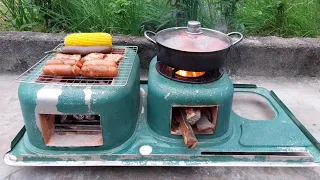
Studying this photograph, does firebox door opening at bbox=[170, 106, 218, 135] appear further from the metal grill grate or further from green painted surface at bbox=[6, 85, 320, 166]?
the metal grill grate

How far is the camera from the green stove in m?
1.54

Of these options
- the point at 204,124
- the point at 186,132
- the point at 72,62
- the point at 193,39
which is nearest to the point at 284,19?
the point at 193,39

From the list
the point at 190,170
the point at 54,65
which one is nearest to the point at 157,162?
the point at 190,170

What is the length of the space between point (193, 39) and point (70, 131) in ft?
3.18

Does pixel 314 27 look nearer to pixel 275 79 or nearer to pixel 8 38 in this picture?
pixel 275 79

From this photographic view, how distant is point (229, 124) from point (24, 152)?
131 cm

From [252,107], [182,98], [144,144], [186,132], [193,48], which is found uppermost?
[193,48]

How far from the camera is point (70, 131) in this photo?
69.0 inches

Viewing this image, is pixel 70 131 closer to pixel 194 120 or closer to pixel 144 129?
pixel 144 129

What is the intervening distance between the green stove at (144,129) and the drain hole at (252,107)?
406 millimetres

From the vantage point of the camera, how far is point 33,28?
9.91 feet

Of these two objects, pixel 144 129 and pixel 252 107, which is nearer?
pixel 144 129

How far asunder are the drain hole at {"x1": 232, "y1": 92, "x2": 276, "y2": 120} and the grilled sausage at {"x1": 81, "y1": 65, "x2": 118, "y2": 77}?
118 cm

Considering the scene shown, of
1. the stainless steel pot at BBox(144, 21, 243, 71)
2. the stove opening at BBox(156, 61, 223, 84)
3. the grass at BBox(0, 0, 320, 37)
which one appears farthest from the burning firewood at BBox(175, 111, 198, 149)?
the grass at BBox(0, 0, 320, 37)
